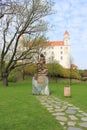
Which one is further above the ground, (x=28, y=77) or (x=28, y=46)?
(x=28, y=46)

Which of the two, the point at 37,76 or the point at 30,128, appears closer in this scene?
the point at 30,128

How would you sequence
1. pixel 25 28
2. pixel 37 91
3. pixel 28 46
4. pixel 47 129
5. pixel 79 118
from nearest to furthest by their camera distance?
pixel 47 129, pixel 79 118, pixel 37 91, pixel 25 28, pixel 28 46

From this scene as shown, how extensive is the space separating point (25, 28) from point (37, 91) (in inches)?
584

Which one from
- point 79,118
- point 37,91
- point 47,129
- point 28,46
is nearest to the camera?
point 47,129

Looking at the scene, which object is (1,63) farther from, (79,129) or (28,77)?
(79,129)

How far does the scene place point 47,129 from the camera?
6.77 meters

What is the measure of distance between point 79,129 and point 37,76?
11691mm

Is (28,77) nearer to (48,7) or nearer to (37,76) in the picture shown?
(48,7)

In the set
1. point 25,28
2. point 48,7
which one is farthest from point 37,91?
point 48,7

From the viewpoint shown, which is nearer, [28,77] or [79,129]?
[79,129]

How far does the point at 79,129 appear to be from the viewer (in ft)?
22.4

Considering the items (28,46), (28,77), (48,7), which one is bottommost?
(28,77)

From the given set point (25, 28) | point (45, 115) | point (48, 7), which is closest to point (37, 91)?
point (45, 115)

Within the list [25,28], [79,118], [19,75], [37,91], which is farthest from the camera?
[19,75]
